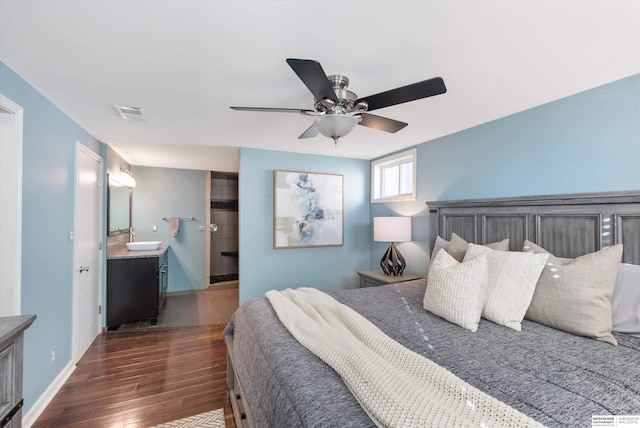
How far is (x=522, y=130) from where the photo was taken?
232cm

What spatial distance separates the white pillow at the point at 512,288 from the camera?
5.27ft

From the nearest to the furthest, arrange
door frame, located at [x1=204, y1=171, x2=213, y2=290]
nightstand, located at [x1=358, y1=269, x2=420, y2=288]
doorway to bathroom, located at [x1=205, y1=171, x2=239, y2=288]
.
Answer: nightstand, located at [x1=358, y1=269, x2=420, y2=288] → door frame, located at [x1=204, y1=171, x2=213, y2=290] → doorway to bathroom, located at [x1=205, y1=171, x2=239, y2=288]

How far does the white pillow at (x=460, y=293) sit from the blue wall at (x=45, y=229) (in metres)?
2.66

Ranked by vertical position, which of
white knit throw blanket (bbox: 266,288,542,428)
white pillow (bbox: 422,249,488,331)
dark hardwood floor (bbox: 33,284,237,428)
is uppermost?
white pillow (bbox: 422,249,488,331)

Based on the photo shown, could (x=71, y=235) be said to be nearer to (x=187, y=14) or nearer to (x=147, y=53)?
(x=147, y=53)

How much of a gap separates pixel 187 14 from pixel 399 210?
309 cm

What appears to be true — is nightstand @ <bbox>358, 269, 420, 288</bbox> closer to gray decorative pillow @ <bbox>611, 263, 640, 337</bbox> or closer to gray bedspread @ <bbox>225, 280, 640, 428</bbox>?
gray bedspread @ <bbox>225, 280, 640, 428</bbox>

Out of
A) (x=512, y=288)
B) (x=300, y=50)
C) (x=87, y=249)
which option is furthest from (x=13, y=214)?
(x=512, y=288)

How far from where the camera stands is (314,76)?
52.5 inches

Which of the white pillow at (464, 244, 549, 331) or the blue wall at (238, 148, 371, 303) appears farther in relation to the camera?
the blue wall at (238, 148, 371, 303)

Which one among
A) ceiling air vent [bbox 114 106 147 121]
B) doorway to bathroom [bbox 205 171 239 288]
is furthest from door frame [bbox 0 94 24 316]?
doorway to bathroom [bbox 205 171 239 288]

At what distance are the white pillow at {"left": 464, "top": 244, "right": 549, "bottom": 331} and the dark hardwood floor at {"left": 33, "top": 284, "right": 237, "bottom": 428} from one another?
6.06 ft

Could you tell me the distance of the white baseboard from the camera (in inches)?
72.9

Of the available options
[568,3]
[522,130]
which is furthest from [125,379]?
[522,130]
